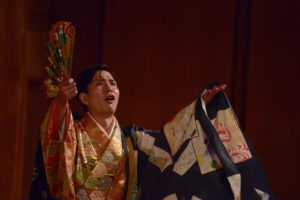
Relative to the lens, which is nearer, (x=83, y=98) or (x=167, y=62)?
(x=83, y=98)

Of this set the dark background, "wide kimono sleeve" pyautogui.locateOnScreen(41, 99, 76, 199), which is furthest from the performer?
the dark background

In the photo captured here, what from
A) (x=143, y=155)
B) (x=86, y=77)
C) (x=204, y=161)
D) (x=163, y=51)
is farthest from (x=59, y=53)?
(x=163, y=51)

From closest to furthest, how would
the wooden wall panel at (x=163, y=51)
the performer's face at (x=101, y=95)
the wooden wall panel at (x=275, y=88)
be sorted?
the performer's face at (x=101, y=95)
the wooden wall panel at (x=275, y=88)
the wooden wall panel at (x=163, y=51)

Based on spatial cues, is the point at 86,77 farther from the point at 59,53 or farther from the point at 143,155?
the point at 143,155

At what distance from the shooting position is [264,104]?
2828 millimetres

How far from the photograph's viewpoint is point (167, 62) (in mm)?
2955

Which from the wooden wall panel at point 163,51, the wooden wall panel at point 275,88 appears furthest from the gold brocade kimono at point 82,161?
the wooden wall panel at point 275,88

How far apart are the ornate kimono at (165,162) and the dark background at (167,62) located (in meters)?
0.60

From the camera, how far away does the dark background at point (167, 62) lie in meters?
2.64

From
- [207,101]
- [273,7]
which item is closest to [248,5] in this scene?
[273,7]

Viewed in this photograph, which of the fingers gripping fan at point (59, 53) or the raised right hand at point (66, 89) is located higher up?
the fingers gripping fan at point (59, 53)

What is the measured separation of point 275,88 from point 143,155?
95 centimetres

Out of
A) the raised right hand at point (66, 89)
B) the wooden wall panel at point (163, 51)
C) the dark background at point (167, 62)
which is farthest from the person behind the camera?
the wooden wall panel at point (163, 51)

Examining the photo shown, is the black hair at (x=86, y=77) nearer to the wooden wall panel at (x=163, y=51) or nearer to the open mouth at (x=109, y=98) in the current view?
the open mouth at (x=109, y=98)
